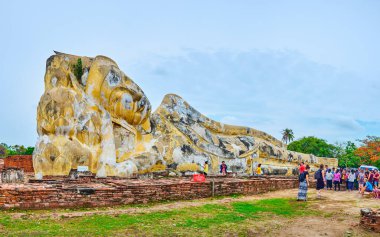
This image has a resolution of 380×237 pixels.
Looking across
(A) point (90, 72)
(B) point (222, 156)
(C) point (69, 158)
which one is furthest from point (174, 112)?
(C) point (69, 158)

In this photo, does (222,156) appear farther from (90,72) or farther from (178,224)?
(178,224)

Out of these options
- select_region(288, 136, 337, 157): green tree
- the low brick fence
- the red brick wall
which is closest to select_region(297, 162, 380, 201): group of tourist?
the low brick fence

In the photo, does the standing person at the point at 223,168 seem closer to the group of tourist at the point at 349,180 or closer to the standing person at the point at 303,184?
the group of tourist at the point at 349,180

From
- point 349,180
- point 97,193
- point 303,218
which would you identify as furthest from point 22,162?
point 303,218

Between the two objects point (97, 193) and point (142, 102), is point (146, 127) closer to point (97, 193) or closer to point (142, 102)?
point (142, 102)

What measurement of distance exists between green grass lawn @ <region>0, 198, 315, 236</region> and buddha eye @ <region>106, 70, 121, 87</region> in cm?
691

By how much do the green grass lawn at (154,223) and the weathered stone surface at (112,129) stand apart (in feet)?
18.5

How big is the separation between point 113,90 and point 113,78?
0.42 meters

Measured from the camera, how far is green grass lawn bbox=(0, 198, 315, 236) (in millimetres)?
6145

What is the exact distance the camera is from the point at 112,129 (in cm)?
1423

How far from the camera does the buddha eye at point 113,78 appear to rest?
47.2 ft

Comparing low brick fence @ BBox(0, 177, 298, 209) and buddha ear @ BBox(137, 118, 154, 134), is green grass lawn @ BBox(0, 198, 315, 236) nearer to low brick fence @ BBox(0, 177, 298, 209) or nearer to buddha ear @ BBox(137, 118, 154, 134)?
low brick fence @ BBox(0, 177, 298, 209)

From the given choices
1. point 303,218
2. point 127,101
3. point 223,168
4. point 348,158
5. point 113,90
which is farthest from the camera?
point 348,158

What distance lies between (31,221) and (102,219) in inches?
44.6
